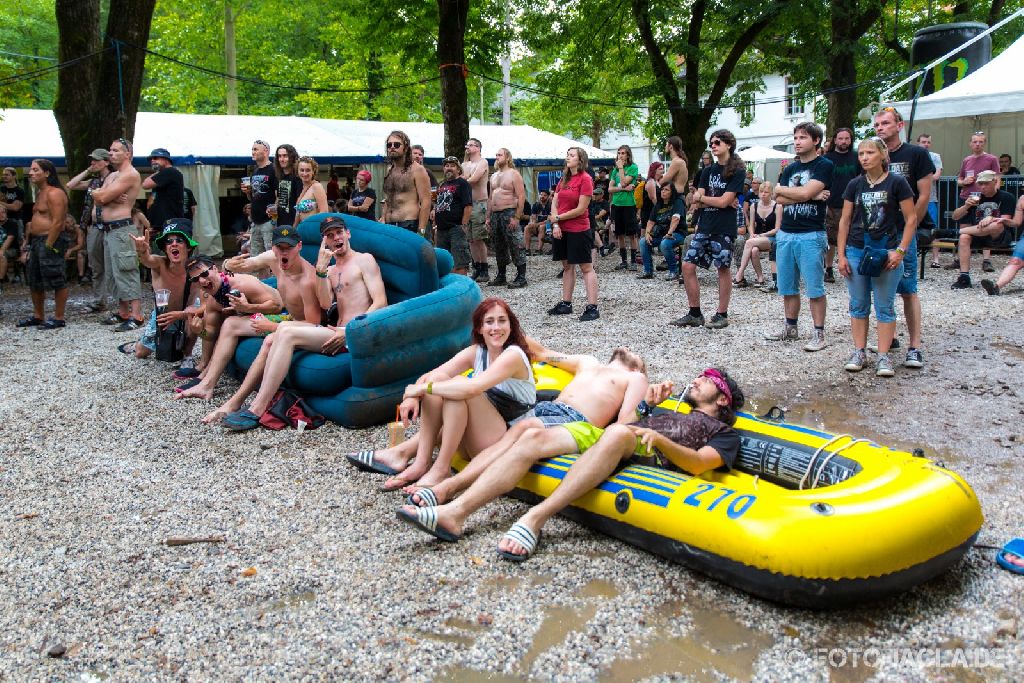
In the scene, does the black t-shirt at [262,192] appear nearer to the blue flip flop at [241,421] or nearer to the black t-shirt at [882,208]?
the blue flip flop at [241,421]

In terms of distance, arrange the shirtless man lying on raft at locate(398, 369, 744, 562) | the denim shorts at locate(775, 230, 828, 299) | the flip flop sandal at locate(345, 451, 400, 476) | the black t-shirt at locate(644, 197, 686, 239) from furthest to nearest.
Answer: the black t-shirt at locate(644, 197, 686, 239), the denim shorts at locate(775, 230, 828, 299), the flip flop sandal at locate(345, 451, 400, 476), the shirtless man lying on raft at locate(398, 369, 744, 562)

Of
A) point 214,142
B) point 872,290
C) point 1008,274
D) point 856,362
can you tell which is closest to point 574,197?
point 872,290

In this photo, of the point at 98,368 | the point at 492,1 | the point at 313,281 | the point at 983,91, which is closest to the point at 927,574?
the point at 313,281

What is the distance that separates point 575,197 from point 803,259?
2.65 metres

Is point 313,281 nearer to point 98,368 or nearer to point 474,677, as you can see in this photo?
point 98,368

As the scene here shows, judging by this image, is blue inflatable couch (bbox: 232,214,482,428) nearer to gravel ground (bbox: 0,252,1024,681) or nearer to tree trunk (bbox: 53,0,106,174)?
gravel ground (bbox: 0,252,1024,681)

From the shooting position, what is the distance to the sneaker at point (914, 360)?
654 centimetres

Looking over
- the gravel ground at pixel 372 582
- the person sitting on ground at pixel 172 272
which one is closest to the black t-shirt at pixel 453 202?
the person sitting on ground at pixel 172 272

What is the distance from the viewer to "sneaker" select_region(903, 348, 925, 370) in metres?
6.54

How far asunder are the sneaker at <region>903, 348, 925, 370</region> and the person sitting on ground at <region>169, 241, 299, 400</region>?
4.41m

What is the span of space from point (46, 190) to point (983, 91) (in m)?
12.0

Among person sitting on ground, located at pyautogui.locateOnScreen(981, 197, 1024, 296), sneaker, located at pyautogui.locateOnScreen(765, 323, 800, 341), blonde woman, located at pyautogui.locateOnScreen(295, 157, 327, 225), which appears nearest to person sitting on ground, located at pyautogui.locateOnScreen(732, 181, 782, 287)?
person sitting on ground, located at pyautogui.locateOnScreen(981, 197, 1024, 296)

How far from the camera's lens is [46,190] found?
366 inches

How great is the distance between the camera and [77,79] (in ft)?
38.5
